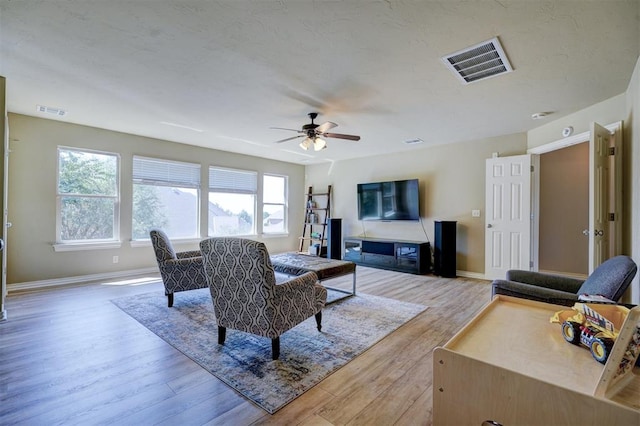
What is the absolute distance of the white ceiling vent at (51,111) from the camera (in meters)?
3.86

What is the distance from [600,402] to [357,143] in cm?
514

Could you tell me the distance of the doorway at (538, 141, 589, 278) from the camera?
509 centimetres

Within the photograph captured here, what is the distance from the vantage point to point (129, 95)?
11.0ft

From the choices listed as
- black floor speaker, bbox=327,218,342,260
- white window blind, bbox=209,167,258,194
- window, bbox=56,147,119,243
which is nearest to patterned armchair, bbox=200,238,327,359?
window, bbox=56,147,119,243

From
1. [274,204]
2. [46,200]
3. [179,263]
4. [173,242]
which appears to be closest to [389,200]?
[274,204]

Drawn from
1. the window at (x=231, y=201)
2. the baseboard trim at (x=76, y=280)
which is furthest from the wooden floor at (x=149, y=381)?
the window at (x=231, y=201)

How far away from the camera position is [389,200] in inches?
244

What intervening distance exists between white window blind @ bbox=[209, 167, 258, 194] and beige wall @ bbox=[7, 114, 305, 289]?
133cm

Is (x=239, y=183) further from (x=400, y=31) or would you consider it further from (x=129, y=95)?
(x=400, y=31)

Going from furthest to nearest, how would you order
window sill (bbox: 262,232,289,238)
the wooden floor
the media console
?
window sill (bbox: 262,232,289,238) → the media console → the wooden floor

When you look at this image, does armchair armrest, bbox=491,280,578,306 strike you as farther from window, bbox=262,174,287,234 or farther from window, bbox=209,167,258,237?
window, bbox=262,174,287,234

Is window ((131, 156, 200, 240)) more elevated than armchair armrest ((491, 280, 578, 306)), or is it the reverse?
window ((131, 156, 200, 240))

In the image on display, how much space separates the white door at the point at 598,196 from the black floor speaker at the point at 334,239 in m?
4.69

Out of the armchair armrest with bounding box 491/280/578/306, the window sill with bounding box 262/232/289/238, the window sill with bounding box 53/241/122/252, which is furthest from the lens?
the window sill with bounding box 262/232/289/238
